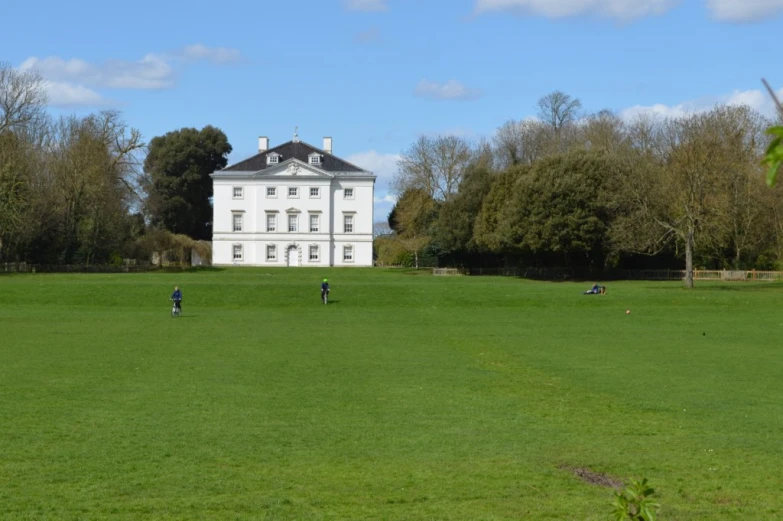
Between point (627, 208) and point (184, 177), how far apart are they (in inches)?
2792

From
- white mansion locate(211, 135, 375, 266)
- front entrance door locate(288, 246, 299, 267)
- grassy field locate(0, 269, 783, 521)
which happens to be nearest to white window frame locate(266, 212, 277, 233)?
white mansion locate(211, 135, 375, 266)

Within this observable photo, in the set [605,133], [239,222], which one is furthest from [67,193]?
[605,133]

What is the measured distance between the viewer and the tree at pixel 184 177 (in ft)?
409

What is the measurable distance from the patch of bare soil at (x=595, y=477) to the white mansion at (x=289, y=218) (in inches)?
4057

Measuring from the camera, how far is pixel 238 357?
25.0m

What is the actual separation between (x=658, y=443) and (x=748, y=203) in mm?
62492

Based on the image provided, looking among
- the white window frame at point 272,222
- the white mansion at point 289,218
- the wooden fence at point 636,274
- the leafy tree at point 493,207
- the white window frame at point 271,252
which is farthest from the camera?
the white window frame at point 272,222

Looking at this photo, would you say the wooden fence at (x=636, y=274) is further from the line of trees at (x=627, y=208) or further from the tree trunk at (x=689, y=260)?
the tree trunk at (x=689, y=260)

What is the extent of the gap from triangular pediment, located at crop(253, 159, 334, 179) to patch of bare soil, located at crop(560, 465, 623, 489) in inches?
4071

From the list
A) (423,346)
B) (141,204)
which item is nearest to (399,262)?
(141,204)

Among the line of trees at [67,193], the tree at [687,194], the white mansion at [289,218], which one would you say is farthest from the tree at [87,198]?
the tree at [687,194]

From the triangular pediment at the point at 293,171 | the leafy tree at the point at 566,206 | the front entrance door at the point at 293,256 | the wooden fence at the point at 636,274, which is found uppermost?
the triangular pediment at the point at 293,171

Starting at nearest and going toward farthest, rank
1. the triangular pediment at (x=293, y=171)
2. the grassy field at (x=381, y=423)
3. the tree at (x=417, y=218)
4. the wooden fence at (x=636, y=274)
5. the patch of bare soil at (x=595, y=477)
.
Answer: the grassy field at (x=381, y=423) < the patch of bare soil at (x=595, y=477) < the wooden fence at (x=636, y=274) < the tree at (x=417, y=218) < the triangular pediment at (x=293, y=171)

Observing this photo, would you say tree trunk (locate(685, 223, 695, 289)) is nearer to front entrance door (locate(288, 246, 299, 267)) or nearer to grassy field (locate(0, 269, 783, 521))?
grassy field (locate(0, 269, 783, 521))
